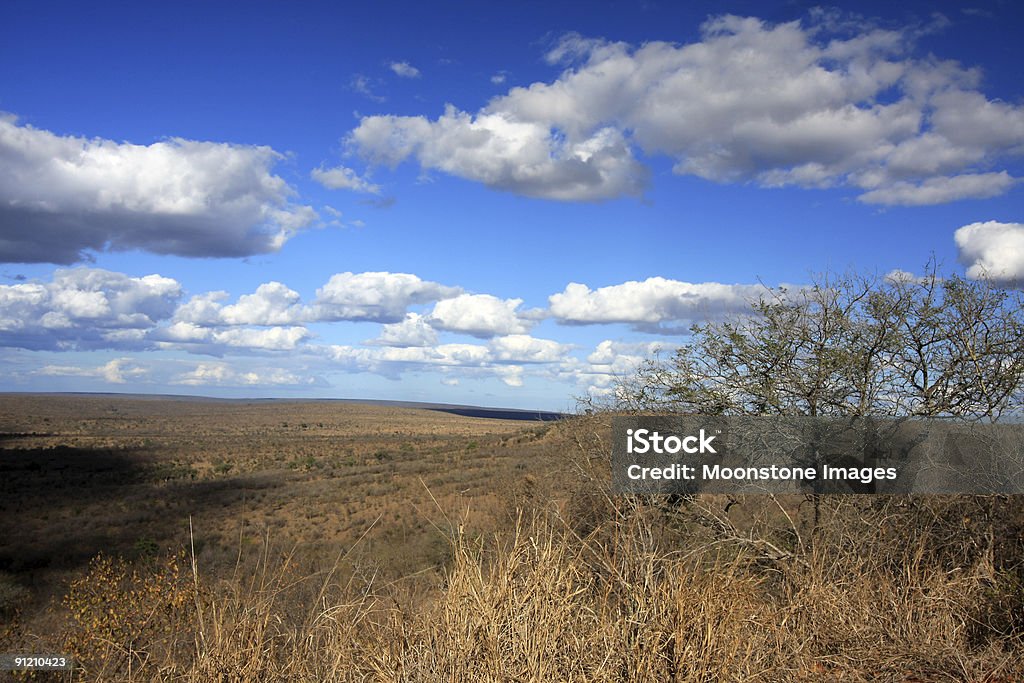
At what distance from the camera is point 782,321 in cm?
1222

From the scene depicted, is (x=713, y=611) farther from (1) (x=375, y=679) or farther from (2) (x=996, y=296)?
(2) (x=996, y=296)

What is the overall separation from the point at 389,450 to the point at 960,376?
184 ft

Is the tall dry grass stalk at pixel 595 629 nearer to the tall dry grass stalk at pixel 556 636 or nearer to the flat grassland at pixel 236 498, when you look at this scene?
the tall dry grass stalk at pixel 556 636

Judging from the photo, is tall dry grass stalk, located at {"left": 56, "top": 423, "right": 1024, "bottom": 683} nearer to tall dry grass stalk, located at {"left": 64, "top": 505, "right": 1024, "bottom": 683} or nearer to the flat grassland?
tall dry grass stalk, located at {"left": 64, "top": 505, "right": 1024, "bottom": 683}

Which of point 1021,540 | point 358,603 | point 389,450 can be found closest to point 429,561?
point 1021,540

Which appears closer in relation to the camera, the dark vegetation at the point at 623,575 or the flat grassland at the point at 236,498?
the dark vegetation at the point at 623,575

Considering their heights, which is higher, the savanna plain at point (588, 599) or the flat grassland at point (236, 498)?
the savanna plain at point (588, 599)

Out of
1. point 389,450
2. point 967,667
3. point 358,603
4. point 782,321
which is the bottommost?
point 389,450

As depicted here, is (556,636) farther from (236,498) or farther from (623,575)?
(236,498)

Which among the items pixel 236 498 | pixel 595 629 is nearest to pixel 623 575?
pixel 595 629

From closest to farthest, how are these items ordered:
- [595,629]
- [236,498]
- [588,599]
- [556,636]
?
[556,636]
[595,629]
[588,599]
[236,498]

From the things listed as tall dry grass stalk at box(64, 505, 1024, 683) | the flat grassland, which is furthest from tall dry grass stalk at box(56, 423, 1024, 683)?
the flat grassland

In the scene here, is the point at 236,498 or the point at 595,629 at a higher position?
the point at 595,629

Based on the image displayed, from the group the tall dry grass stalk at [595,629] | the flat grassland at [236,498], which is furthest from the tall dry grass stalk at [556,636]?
the flat grassland at [236,498]
